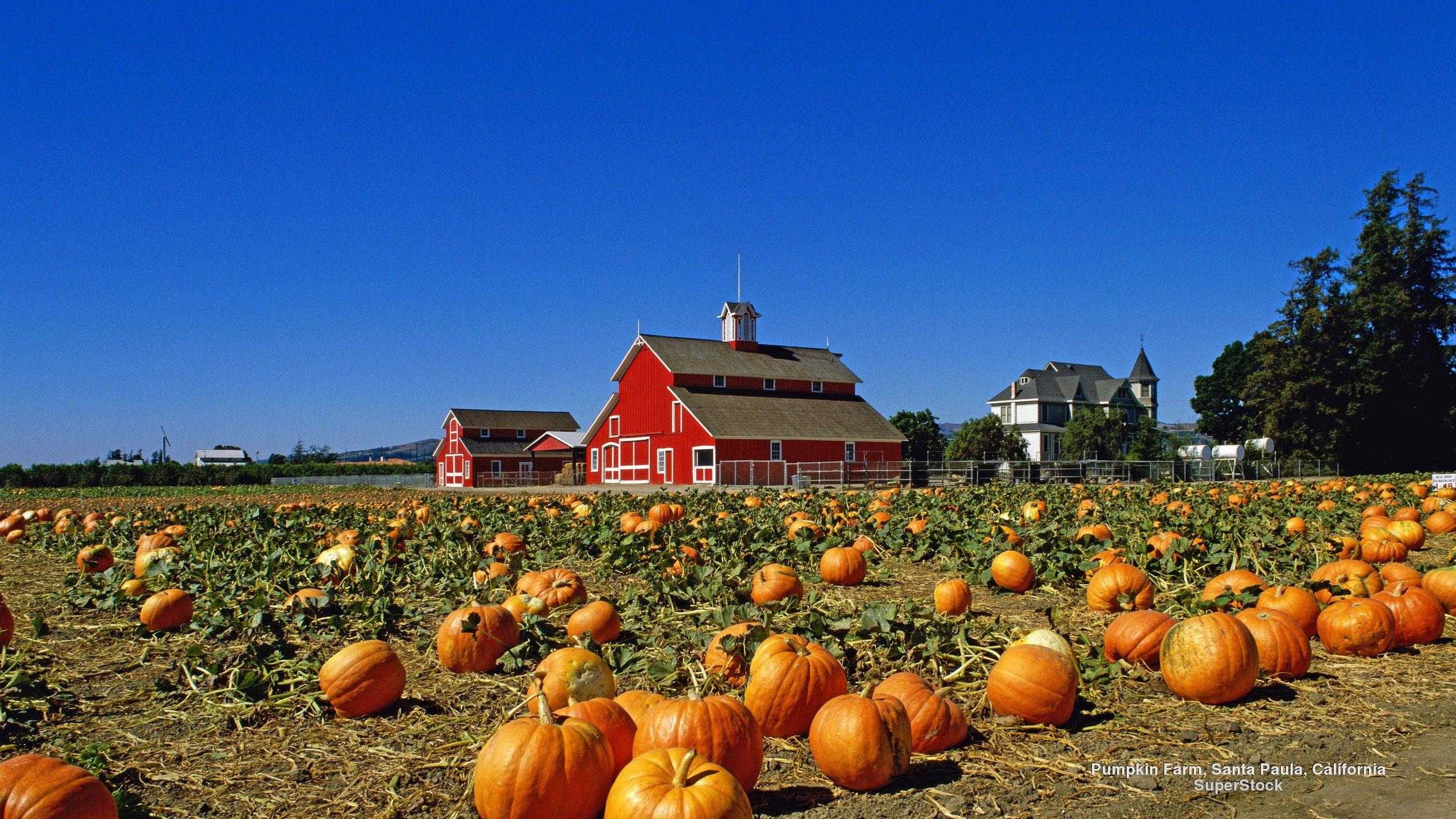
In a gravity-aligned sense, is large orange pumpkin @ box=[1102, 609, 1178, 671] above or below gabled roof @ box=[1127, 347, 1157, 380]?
below

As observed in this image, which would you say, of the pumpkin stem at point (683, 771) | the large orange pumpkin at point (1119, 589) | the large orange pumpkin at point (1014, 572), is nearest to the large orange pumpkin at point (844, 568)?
the large orange pumpkin at point (1014, 572)

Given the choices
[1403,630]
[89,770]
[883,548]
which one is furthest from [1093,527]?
[89,770]

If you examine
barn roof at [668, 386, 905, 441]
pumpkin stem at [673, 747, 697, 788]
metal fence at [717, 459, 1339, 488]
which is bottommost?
pumpkin stem at [673, 747, 697, 788]

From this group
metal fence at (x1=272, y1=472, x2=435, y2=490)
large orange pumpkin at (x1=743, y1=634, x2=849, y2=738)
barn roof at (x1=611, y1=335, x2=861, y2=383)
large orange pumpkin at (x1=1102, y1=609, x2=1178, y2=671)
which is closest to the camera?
large orange pumpkin at (x1=743, y1=634, x2=849, y2=738)

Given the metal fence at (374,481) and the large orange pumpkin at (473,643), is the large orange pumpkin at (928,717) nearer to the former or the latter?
the large orange pumpkin at (473,643)

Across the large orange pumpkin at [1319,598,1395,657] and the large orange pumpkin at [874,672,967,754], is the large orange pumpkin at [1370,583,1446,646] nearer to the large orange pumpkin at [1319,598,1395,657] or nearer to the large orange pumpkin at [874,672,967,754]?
the large orange pumpkin at [1319,598,1395,657]

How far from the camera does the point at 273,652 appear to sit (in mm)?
4832

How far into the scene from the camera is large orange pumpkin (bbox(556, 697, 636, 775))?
334cm

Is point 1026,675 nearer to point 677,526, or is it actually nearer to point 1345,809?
point 1345,809

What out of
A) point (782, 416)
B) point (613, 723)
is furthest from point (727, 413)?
point (613, 723)

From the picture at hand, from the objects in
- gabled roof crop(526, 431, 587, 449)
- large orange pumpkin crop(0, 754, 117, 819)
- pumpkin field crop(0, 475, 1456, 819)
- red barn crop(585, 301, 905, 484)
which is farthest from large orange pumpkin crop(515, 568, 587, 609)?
gabled roof crop(526, 431, 587, 449)

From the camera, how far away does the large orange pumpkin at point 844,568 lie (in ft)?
25.7

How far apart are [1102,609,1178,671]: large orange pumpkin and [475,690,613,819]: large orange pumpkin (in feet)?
9.84

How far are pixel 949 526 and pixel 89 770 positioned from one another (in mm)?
7896
